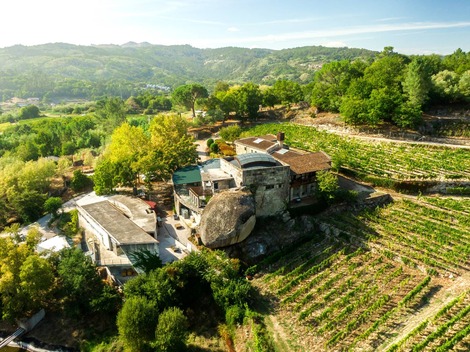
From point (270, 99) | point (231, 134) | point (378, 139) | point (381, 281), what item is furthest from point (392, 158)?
point (270, 99)

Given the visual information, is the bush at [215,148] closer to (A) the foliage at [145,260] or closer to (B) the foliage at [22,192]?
(B) the foliage at [22,192]

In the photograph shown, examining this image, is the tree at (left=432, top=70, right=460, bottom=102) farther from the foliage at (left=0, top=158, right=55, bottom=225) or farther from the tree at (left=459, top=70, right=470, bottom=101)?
the foliage at (left=0, top=158, right=55, bottom=225)

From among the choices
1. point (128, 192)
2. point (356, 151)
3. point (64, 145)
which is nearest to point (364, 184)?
point (356, 151)

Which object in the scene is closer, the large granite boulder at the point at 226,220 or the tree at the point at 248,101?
the large granite boulder at the point at 226,220

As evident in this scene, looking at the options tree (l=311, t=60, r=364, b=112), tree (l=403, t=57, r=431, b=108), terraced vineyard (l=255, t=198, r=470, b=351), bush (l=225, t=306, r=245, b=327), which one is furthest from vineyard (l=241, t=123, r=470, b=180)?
bush (l=225, t=306, r=245, b=327)

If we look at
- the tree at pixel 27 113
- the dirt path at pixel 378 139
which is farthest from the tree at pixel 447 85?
the tree at pixel 27 113

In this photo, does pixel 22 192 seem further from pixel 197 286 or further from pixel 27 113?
pixel 27 113
